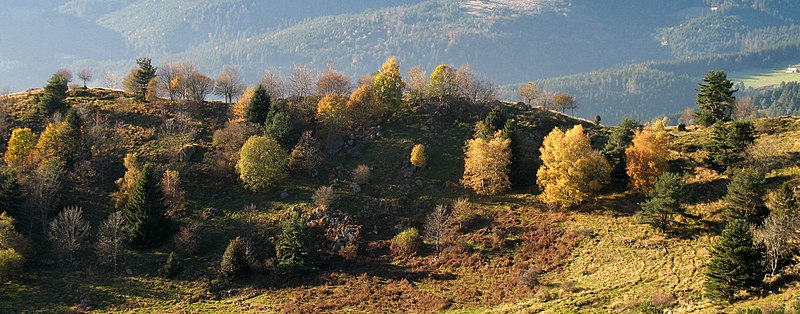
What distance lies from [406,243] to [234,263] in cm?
2273

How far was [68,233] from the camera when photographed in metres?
71.5

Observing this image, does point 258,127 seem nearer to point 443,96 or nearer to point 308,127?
point 308,127

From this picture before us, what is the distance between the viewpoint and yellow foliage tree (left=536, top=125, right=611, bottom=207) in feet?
241

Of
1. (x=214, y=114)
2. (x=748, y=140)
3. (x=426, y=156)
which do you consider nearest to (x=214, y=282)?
(x=426, y=156)

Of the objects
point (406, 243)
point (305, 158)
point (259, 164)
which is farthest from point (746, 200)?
point (259, 164)

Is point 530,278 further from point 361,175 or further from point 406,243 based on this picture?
point 361,175

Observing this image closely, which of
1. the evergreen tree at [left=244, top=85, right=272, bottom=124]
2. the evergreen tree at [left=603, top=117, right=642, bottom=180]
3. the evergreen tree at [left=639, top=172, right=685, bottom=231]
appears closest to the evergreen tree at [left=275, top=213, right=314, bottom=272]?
the evergreen tree at [left=244, top=85, right=272, bottom=124]

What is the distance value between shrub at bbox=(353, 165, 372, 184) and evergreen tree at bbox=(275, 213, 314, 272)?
17856mm

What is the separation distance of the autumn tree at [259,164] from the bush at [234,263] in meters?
17.7

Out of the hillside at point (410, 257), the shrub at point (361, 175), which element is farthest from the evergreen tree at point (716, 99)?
the shrub at point (361, 175)

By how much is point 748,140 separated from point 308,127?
7207 cm

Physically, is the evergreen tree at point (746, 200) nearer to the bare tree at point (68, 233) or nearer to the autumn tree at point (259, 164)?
the autumn tree at point (259, 164)

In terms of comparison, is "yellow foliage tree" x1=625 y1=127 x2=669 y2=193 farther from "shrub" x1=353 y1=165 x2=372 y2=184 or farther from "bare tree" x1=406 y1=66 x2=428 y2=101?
"bare tree" x1=406 y1=66 x2=428 y2=101

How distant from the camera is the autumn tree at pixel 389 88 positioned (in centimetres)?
10738
